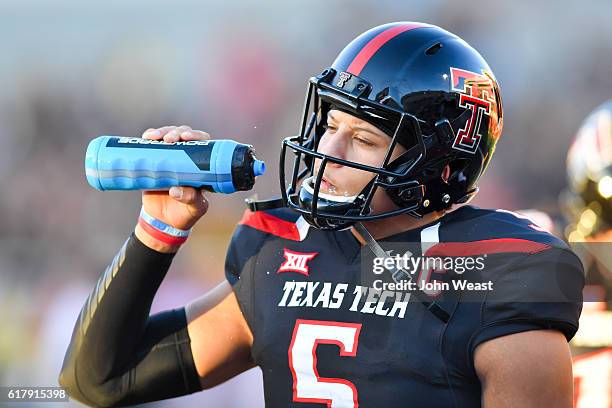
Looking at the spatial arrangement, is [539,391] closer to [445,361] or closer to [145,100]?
[445,361]

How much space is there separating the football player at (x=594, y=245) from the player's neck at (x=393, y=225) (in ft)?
4.52

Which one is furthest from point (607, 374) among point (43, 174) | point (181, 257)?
point (43, 174)

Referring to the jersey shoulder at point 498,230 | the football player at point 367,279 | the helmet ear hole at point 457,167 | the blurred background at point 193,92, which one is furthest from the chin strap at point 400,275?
the blurred background at point 193,92

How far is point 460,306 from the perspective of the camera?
1.86 metres

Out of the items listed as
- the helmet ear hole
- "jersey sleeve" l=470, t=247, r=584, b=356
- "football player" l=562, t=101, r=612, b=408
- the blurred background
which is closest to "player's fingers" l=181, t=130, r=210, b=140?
the helmet ear hole

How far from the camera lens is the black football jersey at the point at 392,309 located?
5.96ft

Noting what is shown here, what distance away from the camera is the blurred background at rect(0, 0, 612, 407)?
18.6 feet

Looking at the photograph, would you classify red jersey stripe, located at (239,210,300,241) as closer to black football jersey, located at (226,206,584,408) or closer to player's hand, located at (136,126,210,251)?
black football jersey, located at (226,206,584,408)

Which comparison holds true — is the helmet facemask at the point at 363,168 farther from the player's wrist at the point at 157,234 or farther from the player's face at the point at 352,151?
the player's wrist at the point at 157,234

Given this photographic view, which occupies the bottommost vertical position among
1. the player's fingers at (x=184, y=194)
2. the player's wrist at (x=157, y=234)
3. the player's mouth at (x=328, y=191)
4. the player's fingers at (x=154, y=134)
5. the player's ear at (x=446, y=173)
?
the player's wrist at (x=157, y=234)

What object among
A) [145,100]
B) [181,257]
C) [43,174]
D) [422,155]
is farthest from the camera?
[145,100]

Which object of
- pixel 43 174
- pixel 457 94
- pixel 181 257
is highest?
pixel 457 94

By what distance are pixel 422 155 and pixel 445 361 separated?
1.51ft

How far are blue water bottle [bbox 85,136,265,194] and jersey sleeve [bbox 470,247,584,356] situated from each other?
0.59 meters
